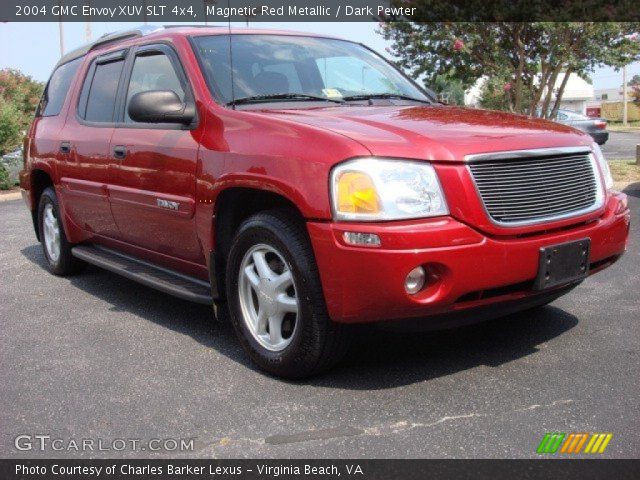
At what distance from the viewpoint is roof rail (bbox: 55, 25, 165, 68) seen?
505cm

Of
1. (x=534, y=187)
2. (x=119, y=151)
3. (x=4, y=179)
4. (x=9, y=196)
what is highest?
(x=119, y=151)

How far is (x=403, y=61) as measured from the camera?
49.3ft

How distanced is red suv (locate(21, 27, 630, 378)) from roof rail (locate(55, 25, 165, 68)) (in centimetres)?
5

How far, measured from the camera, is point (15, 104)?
607 inches

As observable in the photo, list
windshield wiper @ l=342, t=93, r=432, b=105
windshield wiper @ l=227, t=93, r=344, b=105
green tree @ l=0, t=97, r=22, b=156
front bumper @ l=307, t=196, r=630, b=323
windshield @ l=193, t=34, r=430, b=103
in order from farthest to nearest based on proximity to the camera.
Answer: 1. green tree @ l=0, t=97, r=22, b=156
2. windshield wiper @ l=342, t=93, r=432, b=105
3. windshield @ l=193, t=34, r=430, b=103
4. windshield wiper @ l=227, t=93, r=344, b=105
5. front bumper @ l=307, t=196, r=630, b=323

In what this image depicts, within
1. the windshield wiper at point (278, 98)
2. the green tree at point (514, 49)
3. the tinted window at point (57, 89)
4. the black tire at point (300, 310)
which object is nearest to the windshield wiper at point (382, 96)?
the windshield wiper at point (278, 98)

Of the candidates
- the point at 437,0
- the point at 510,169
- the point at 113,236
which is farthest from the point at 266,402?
the point at 437,0

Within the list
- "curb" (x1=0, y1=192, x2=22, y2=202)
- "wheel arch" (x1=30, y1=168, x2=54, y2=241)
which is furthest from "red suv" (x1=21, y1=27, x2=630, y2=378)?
"curb" (x1=0, y1=192, x2=22, y2=202)

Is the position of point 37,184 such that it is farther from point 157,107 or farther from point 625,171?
point 625,171

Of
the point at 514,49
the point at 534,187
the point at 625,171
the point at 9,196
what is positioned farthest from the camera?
the point at 9,196

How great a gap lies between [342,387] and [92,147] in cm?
273

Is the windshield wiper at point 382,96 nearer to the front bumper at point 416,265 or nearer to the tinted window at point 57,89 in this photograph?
the front bumper at point 416,265

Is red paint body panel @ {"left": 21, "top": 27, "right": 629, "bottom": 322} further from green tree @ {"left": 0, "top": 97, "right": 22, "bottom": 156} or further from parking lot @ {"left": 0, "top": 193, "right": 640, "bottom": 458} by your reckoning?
green tree @ {"left": 0, "top": 97, "right": 22, "bottom": 156}

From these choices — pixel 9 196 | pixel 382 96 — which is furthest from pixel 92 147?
pixel 9 196
